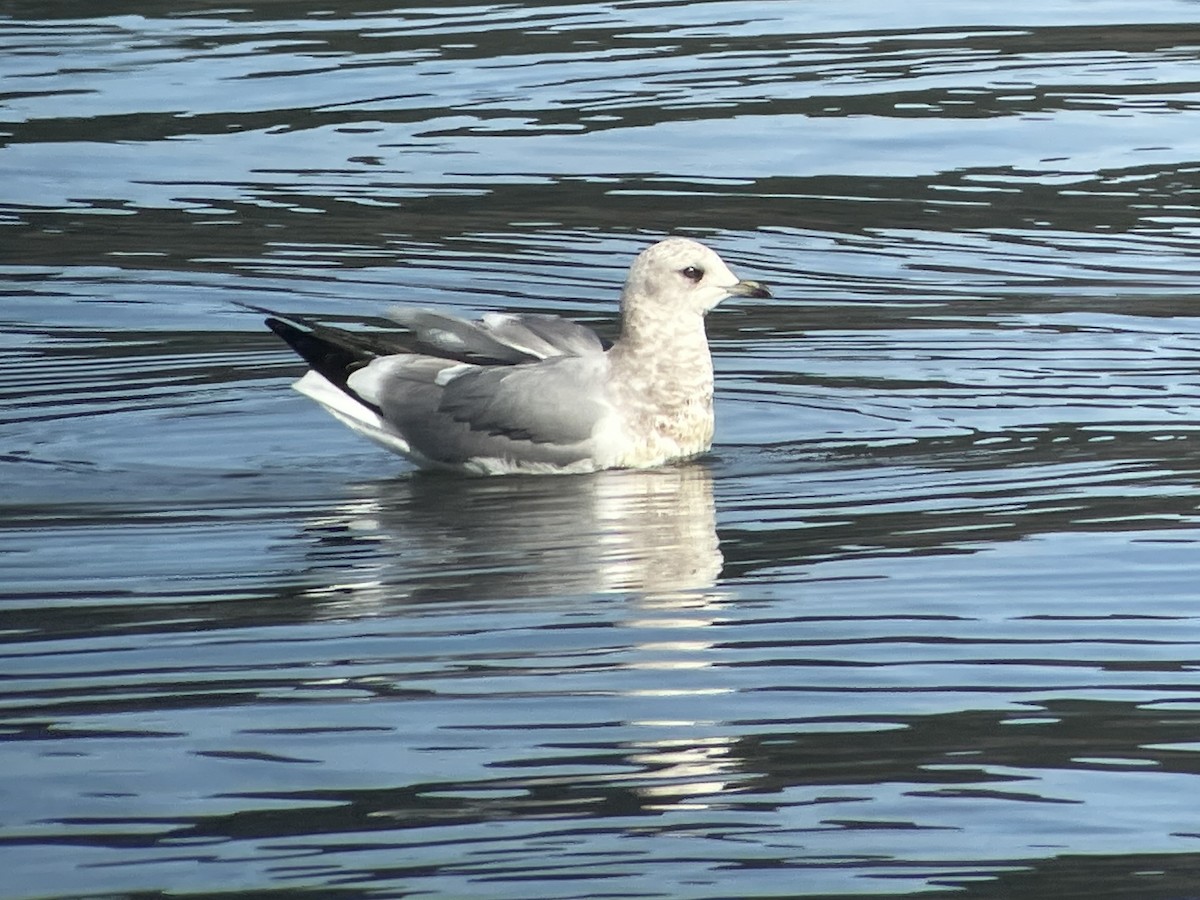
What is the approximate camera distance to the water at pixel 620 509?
5434 mm

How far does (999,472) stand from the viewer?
873 centimetres

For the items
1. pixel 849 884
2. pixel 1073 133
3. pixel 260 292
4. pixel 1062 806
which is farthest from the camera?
pixel 1073 133

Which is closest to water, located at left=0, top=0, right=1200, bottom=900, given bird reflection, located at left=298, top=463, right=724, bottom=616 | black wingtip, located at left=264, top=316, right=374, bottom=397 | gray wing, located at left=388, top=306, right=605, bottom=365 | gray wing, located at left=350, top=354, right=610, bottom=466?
bird reflection, located at left=298, top=463, right=724, bottom=616

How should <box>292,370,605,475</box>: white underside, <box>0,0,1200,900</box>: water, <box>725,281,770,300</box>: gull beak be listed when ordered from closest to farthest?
<box>0,0,1200,900</box>: water < <box>292,370,605,475</box>: white underside < <box>725,281,770,300</box>: gull beak

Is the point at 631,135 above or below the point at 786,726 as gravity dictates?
above

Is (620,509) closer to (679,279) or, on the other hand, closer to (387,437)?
(387,437)

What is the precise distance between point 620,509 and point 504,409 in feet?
2.25

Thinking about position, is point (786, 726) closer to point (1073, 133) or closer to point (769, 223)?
point (769, 223)

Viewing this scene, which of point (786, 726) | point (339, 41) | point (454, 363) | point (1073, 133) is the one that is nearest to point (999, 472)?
point (454, 363)

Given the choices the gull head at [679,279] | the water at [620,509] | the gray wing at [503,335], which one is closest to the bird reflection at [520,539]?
the water at [620,509]

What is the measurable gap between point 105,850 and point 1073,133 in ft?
36.5

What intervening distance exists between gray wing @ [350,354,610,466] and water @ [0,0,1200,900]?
0.15 meters

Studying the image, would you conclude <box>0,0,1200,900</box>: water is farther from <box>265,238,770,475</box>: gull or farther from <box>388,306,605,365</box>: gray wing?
<box>388,306,605,365</box>: gray wing

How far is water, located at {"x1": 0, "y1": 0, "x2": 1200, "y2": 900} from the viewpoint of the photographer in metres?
5.43
